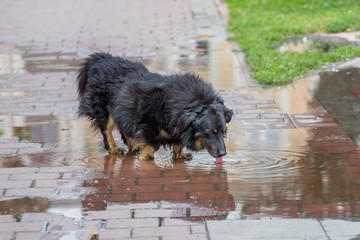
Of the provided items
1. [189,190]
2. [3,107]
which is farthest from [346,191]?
[3,107]

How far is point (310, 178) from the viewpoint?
597 centimetres

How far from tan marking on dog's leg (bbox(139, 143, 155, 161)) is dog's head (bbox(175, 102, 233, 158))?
2.14ft

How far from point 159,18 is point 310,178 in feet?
33.8

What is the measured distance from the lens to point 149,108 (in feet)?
21.3

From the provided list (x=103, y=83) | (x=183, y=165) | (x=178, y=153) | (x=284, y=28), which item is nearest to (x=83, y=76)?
(x=103, y=83)

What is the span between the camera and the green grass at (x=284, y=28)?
10.3m

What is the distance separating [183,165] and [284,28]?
23.5ft

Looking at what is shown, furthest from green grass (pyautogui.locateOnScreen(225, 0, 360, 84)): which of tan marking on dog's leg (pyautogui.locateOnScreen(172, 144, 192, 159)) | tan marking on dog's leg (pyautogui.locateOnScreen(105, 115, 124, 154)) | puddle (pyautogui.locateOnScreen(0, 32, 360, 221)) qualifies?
tan marking on dog's leg (pyautogui.locateOnScreen(105, 115, 124, 154))

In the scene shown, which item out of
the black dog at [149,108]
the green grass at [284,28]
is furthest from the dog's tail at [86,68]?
the green grass at [284,28]

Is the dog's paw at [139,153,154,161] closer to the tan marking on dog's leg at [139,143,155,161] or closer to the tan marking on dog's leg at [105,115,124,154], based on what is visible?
the tan marking on dog's leg at [139,143,155,161]

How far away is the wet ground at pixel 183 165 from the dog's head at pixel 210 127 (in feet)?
0.93

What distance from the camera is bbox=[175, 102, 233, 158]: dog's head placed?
6.03 meters

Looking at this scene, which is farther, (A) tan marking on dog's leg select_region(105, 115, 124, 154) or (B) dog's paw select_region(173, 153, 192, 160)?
(A) tan marking on dog's leg select_region(105, 115, 124, 154)

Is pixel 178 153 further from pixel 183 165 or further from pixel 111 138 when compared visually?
pixel 111 138
